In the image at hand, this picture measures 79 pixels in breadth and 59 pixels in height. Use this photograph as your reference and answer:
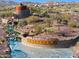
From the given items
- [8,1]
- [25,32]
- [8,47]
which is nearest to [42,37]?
[25,32]

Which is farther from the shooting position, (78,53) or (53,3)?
(53,3)

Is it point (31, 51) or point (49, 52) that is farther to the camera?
point (31, 51)

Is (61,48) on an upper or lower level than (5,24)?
lower

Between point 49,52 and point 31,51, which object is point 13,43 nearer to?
point 31,51

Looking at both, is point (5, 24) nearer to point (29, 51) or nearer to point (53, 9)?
point (29, 51)

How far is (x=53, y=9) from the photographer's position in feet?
9.05

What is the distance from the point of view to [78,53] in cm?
260

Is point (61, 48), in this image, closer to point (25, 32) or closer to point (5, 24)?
point (25, 32)

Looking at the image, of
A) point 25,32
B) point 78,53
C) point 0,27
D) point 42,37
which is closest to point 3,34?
point 0,27

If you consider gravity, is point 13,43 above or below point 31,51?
above

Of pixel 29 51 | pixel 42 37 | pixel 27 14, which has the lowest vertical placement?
pixel 29 51

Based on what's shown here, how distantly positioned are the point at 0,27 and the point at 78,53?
97cm

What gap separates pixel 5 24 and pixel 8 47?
28cm

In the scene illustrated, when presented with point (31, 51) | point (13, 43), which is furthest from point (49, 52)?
point (13, 43)
